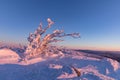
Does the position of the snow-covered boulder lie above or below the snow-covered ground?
above

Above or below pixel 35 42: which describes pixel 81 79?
below

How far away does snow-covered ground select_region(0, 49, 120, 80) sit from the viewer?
9359 millimetres

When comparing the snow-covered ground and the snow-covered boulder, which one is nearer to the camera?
the snow-covered ground

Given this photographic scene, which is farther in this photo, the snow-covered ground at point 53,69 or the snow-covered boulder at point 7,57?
the snow-covered boulder at point 7,57

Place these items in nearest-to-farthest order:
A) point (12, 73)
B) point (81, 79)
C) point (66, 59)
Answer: point (81, 79)
point (12, 73)
point (66, 59)

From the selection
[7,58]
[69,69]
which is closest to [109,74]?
[69,69]

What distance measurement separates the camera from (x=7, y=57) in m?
11.8

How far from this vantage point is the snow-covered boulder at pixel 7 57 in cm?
1132

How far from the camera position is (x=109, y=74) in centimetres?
1070

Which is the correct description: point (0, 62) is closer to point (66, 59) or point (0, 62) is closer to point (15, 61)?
point (15, 61)

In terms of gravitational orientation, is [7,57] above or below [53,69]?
above

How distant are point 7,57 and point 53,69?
10.6 feet

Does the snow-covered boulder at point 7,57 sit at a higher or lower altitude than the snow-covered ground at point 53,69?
higher

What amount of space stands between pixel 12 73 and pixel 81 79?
3160mm
